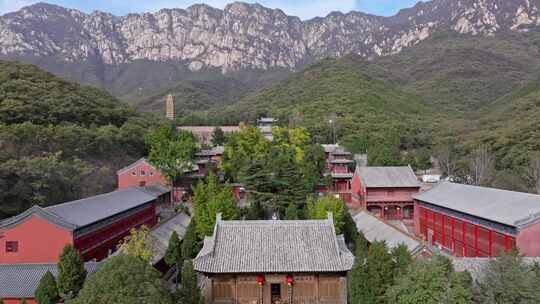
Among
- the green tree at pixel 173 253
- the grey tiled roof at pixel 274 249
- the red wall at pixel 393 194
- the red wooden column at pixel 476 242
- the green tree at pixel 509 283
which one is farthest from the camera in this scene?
the red wall at pixel 393 194

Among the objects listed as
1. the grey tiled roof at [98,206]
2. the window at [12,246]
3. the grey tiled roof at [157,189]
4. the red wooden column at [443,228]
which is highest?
the grey tiled roof at [98,206]

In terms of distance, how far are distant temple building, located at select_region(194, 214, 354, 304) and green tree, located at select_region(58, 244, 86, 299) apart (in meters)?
4.98

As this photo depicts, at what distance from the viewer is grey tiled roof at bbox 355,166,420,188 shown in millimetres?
42312

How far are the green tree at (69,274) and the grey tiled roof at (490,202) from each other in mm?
21546

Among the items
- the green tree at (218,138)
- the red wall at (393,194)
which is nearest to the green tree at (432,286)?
the red wall at (393,194)

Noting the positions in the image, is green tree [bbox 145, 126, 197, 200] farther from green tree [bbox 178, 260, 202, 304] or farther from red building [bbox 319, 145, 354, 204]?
green tree [bbox 178, 260, 202, 304]

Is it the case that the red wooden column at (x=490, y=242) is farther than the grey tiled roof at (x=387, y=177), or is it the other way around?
the grey tiled roof at (x=387, y=177)

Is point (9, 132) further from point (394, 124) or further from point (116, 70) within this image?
point (116, 70)

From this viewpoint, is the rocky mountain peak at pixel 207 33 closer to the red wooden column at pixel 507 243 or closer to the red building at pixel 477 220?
the red building at pixel 477 220

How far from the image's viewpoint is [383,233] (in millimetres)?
28891

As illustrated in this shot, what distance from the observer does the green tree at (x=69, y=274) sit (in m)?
19.3

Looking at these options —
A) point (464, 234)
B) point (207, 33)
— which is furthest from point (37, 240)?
point (207, 33)

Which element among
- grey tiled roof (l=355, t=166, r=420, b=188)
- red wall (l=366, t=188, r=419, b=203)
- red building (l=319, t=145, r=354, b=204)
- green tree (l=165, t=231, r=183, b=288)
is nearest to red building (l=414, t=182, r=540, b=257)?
red wall (l=366, t=188, r=419, b=203)

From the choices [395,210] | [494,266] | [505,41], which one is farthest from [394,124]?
[505,41]
